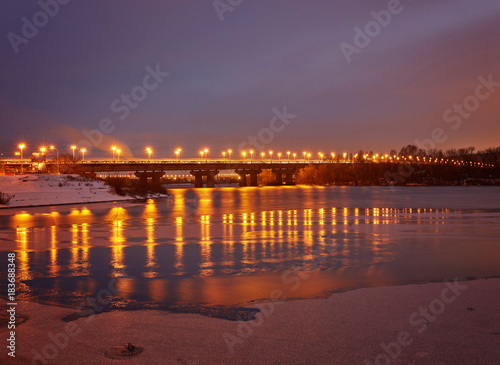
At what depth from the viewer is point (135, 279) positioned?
399 inches

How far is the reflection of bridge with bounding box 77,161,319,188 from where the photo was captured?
119875 mm

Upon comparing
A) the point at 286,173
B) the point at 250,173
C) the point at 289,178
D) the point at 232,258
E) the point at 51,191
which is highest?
the point at 250,173

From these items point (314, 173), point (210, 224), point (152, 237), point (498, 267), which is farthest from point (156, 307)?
point (314, 173)

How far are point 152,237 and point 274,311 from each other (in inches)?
448

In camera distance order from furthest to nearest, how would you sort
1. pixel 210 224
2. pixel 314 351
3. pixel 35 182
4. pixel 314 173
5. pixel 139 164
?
pixel 314 173 < pixel 139 164 < pixel 35 182 < pixel 210 224 < pixel 314 351

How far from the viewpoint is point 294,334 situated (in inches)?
253

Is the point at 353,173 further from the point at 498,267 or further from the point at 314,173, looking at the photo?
the point at 498,267

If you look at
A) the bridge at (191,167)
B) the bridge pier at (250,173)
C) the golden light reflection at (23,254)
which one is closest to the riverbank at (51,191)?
the golden light reflection at (23,254)
